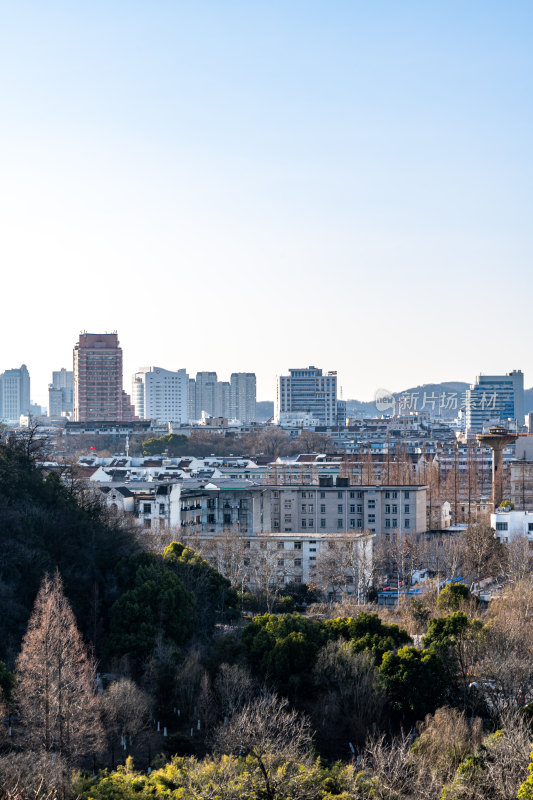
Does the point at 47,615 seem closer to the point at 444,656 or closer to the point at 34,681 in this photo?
the point at 34,681

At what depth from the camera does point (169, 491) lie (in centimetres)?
2953

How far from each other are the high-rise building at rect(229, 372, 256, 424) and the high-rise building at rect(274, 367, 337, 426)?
28.1 meters

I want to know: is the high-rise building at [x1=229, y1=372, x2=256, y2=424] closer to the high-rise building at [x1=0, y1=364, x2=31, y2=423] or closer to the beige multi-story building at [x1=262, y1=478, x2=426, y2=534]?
the high-rise building at [x1=0, y1=364, x2=31, y2=423]

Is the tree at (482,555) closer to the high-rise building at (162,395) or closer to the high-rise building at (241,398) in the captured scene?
the high-rise building at (162,395)

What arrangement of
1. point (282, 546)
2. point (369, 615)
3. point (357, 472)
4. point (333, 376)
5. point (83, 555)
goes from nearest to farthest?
point (369, 615) → point (83, 555) → point (282, 546) → point (357, 472) → point (333, 376)

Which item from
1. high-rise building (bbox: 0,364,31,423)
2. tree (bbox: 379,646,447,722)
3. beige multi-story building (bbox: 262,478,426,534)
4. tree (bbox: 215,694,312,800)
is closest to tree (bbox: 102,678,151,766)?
tree (bbox: 215,694,312,800)

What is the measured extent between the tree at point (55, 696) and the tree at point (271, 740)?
1671 mm

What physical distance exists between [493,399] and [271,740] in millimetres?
95147

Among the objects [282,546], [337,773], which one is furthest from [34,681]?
[282,546]

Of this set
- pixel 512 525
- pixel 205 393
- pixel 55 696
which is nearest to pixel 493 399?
pixel 205 393

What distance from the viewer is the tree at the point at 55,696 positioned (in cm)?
1283

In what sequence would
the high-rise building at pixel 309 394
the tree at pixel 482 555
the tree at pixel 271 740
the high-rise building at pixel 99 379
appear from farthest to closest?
the high-rise building at pixel 309 394 → the high-rise building at pixel 99 379 → the tree at pixel 482 555 → the tree at pixel 271 740

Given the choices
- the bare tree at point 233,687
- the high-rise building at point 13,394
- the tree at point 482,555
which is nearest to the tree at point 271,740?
the bare tree at point 233,687

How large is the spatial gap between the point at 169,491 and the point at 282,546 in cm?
367
